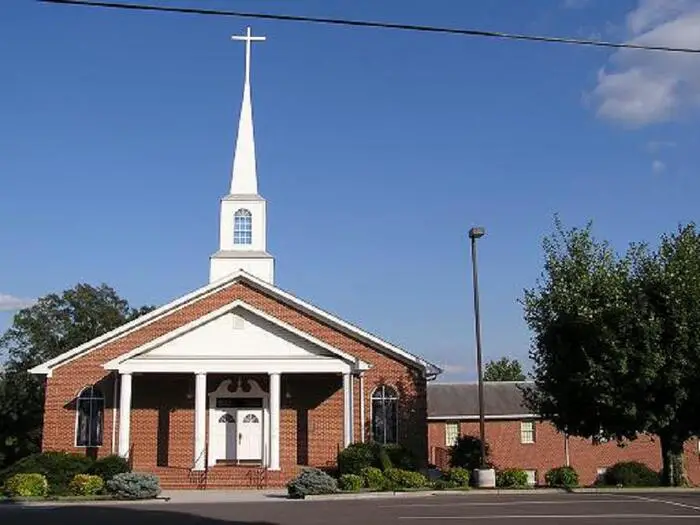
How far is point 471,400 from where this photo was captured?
4328 centimetres

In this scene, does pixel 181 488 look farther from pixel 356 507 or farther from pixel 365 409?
pixel 356 507

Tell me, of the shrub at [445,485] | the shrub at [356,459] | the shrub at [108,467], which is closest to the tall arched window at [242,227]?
the shrub at [356,459]

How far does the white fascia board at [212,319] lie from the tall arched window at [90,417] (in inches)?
66.4

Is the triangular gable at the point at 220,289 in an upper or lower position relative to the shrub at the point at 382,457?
upper

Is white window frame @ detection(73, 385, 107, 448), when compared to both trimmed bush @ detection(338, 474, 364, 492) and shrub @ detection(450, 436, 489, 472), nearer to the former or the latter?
trimmed bush @ detection(338, 474, 364, 492)

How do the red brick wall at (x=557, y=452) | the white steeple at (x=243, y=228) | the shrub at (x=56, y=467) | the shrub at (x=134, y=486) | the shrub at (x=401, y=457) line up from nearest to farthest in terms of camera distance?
the shrub at (x=134, y=486) < the shrub at (x=56, y=467) < the shrub at (x=401, y=457) < the white steeple at (x=243, y=228) < the red brick wall at (x=557, y=452)

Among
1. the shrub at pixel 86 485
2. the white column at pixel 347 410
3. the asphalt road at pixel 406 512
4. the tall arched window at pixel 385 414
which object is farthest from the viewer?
the tall arched window at pixel 385 414

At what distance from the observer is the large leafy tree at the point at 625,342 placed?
24625mm

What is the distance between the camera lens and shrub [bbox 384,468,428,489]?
24734 mm

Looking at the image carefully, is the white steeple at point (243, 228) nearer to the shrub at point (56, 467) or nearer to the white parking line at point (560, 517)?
the shrub at point (56, 467)

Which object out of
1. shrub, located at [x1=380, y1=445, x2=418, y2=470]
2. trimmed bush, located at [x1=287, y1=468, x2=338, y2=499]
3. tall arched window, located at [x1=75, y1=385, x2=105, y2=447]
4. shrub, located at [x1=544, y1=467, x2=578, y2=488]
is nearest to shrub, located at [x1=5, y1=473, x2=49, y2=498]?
tall arched window, located at [x1=75, y1=385, x2=105, y2=447]

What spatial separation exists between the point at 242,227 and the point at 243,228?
2.3 inches

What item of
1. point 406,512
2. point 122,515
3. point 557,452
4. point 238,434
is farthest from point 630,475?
point 122,515

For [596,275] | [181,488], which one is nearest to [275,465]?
[181,488]
